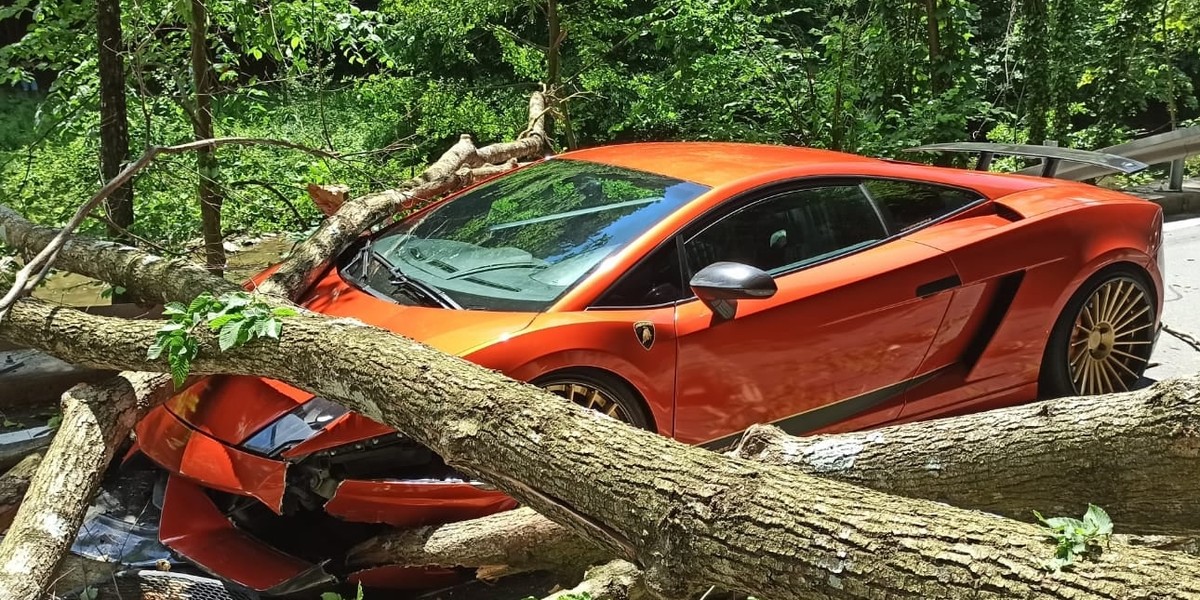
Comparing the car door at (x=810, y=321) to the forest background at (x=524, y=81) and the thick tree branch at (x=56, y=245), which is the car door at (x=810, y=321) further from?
the forest background at (x=524, y=81)

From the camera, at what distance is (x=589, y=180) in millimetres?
4230

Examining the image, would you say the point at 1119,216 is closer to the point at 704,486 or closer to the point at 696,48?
the point at 704,486

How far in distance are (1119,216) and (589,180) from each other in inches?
97.9

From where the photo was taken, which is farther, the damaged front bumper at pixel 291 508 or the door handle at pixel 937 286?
the door handle at pixel 937 286

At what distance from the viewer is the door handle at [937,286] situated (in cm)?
400

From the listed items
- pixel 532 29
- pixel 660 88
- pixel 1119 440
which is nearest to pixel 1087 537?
pixel 1119 440

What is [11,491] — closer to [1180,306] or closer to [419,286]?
[419,286]

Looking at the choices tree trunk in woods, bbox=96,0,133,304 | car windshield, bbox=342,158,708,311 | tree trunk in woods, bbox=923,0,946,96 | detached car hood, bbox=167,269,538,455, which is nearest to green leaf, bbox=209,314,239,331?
detached car hood, bbox=167,269,538,455

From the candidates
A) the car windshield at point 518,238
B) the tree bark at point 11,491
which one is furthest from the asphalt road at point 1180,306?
the tree bark at point 11,491

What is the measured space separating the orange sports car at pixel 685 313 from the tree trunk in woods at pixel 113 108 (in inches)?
103

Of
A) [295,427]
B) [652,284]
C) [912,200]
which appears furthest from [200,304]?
[912,200]

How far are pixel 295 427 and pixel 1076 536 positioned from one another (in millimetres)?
2315

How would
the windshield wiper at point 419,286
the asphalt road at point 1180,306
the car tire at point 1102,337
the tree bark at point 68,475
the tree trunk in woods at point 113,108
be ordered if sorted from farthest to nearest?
the tree trunk in woods at point 113,108, the asphalt road at point 1180,306, the car tire at point 1102,337, the windshield wiper at point 419,286, the tree bark at point 68,475

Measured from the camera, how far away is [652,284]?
359cm
